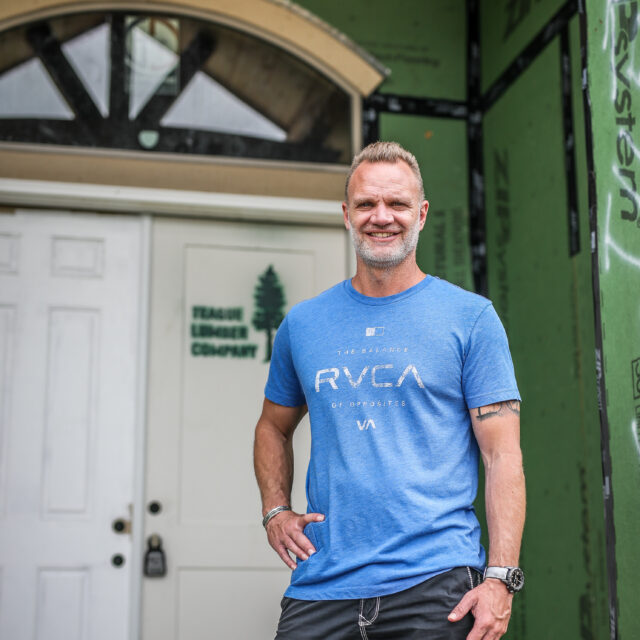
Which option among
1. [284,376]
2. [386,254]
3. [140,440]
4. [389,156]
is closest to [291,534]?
[284,376]

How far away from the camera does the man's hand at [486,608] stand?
1.73m

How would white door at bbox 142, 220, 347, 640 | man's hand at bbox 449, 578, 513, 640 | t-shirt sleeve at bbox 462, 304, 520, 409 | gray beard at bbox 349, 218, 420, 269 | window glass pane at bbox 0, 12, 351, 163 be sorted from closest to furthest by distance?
man's hand at bbox 449, 578, 513, 640 → t-shirt sleeve at bbox 462, 304, 520, 409 → gray beard at bbox 349, 218, 420, 269 → white door at bbox 142, 220, 347, 640 → window glass pane at bbox 0, 12, 351, 163

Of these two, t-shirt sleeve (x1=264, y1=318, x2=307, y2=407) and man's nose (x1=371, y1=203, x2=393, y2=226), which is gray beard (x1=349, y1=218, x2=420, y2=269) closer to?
man's nose (x1=371, y1=203, x2=393, y2=226)

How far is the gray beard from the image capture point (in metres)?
2.03

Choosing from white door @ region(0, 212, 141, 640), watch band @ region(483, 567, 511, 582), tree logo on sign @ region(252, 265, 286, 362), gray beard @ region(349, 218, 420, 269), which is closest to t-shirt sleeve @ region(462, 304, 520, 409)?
gray beard @ region(349, 218, 420, 269)

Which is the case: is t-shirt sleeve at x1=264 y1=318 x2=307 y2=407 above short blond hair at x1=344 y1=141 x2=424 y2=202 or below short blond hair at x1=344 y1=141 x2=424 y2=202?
below

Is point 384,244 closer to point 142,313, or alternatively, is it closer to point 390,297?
point 390,297

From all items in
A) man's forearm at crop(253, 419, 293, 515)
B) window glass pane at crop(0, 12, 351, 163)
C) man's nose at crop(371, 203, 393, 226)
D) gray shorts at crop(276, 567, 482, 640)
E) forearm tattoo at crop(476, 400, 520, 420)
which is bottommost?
gray shorts at crop(276, 567, 482, 640)

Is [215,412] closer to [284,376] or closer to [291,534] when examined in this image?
[284,376]

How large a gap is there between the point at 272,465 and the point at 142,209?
2.34m

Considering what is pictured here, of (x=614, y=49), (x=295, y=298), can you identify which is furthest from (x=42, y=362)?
(x=614, y=49)

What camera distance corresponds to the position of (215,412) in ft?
13.8

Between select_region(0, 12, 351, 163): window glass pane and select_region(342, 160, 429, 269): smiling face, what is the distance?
8.03 feet

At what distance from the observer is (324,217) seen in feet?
14.5
